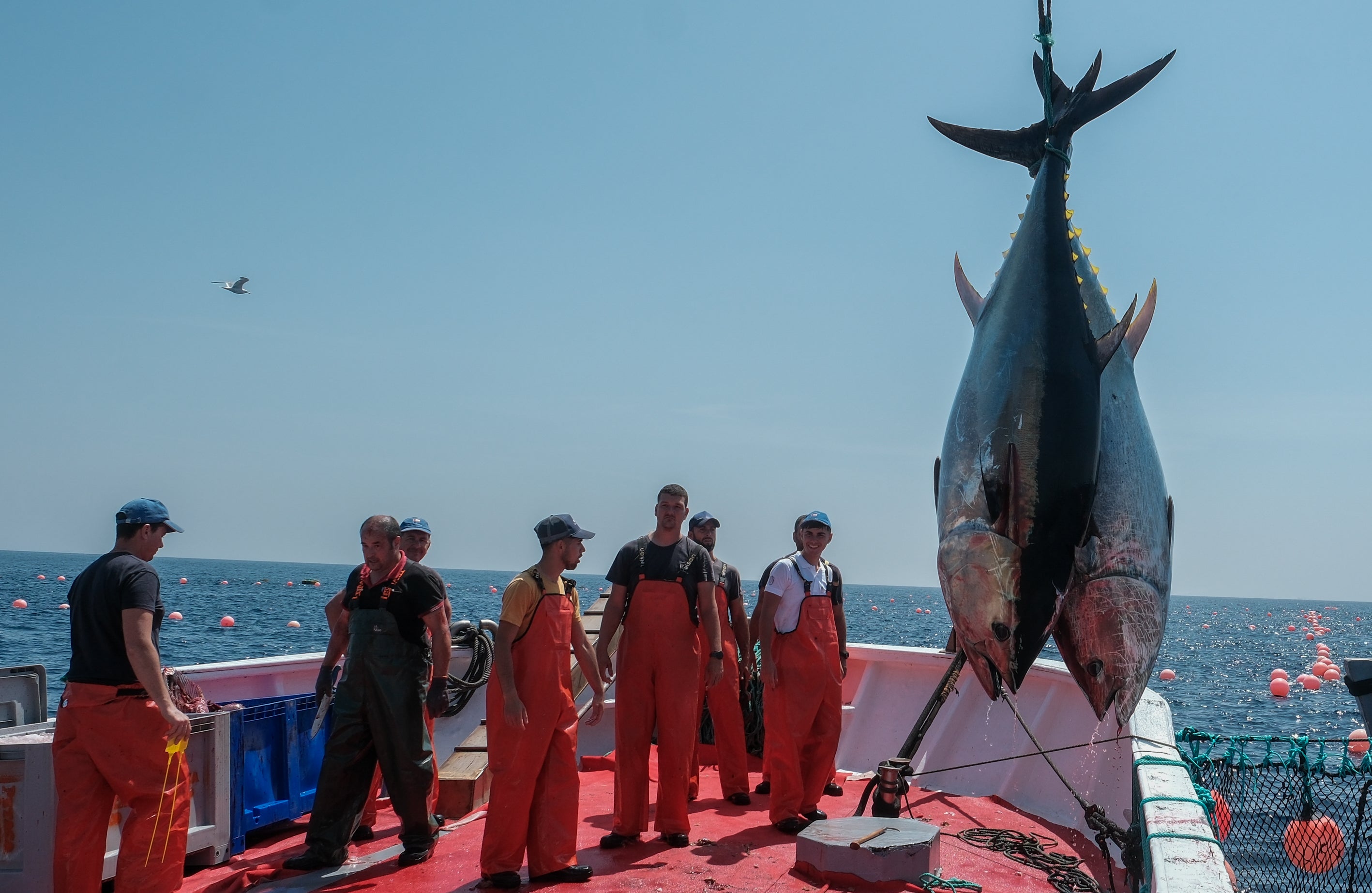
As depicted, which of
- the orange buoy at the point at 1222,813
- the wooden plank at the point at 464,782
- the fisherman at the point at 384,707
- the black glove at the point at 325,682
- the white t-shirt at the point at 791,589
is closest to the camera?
the fisherman at the point at 384,707

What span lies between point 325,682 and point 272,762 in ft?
1.83

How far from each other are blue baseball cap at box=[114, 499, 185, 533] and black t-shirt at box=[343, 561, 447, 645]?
0.94m

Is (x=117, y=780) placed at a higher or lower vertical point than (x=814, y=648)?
lower

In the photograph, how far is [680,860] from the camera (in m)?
4.79

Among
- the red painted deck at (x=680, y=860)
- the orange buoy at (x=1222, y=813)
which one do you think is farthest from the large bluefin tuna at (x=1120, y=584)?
the orange buoy at (x=1222, y=813)

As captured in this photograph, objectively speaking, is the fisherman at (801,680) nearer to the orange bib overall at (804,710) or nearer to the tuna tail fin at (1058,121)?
the orange bib overall at (804,710)

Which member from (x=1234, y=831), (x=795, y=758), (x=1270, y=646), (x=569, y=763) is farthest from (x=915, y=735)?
(x=1270, y=646)

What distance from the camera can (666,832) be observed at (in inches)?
198

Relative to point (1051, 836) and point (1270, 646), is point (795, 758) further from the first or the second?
point (1270, 646)

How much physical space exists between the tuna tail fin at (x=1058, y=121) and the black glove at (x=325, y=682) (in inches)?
151

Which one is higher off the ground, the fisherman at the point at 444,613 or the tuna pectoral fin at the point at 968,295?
the tuna pectoral fin at the point at 968,295

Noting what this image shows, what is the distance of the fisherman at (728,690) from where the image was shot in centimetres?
611

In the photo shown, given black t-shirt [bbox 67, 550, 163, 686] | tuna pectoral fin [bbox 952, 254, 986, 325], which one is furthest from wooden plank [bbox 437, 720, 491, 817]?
tuna pectoral fin [bbox 952, 254, 986, 325]

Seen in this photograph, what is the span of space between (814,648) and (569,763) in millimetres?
1561
